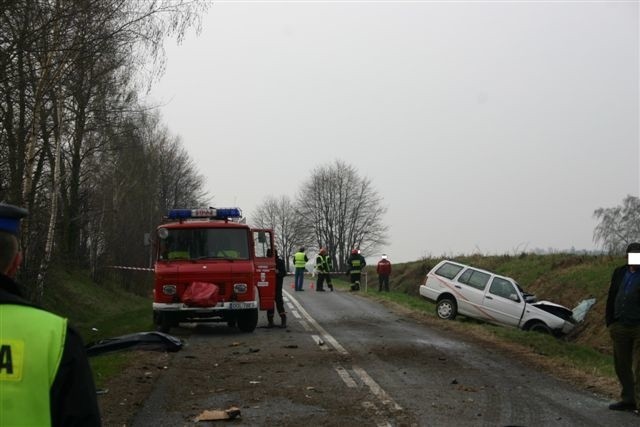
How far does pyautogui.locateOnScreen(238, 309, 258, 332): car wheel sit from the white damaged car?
6890 millimetres

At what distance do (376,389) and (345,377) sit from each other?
90 centimetres

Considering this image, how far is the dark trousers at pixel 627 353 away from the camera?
323 inches

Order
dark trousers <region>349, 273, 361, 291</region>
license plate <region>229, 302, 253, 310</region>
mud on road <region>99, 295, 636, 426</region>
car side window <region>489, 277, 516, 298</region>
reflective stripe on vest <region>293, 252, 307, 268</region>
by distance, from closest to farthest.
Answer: mud on road <region>99, 295, 636, 426</region> → license plate <region>229, 302, 253, 310</region> → car side window <region>489, 277, 516, 298</region> → reflective stripe on vest <region>293, 252, 307, 268</region> → dark trousers <region>349, 273, 361, 291</region>

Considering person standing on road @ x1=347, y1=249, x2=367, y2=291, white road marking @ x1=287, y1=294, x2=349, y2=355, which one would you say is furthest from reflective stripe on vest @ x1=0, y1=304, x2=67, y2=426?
person standing on road @ x1=347, y1=249, x2=367, y2=291

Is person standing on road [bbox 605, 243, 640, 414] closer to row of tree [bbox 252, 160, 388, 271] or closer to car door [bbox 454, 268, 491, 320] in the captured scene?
car door [bbox 454, 268, 491, 320]

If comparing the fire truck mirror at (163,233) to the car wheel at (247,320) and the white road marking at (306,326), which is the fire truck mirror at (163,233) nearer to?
the car wheel at (247,320)

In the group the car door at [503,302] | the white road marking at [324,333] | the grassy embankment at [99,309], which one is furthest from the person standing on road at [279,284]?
the car door at [503,302]

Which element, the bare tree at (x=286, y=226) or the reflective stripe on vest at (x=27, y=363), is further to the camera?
the bare tree at (x=286, y=226)

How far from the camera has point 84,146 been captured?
31766 millimetres

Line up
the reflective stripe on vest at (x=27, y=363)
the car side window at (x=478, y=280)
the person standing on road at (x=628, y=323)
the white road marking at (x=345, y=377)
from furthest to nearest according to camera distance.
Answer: the car side window at (x=478, y=280)
the white road marking at (x=345, y=377)
the person standing on road at (x=628, y=323)
the reflective stripe on vest at (x=27, y=363)

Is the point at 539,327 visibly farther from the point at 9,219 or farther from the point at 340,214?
the point at 340,214

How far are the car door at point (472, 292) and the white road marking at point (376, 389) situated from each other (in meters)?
9.87

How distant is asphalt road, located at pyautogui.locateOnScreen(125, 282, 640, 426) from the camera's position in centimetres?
724

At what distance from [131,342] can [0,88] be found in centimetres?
980
